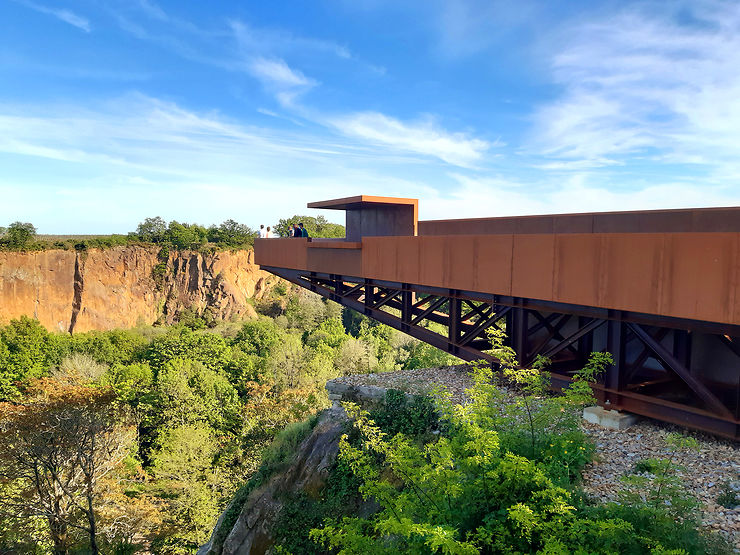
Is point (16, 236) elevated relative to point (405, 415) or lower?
elevated

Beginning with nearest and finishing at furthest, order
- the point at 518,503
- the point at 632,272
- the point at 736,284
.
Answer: the point at 518,503 → the point at 736,284 → the point at 632,272

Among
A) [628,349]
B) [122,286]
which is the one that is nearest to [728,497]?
[628,349]

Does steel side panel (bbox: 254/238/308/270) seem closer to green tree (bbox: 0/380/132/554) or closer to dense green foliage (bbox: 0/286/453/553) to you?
dense green foliage (bbox: 0/286/453/553)

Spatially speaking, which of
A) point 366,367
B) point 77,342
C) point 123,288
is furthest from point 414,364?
point 123,288

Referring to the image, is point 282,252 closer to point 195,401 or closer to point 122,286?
point 195,401

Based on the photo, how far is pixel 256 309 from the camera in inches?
2376

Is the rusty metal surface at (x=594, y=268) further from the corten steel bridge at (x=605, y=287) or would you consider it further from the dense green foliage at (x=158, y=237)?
the dense green foliage at (x=158, y=237)

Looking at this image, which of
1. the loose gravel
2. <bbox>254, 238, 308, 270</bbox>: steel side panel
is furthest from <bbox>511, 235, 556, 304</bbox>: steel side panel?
<bbox>254, 238, 308, 270</bbox>: steel side panel

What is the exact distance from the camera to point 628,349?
397 inches

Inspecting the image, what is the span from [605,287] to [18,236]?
58.9 m

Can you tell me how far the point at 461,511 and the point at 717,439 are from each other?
4.80m

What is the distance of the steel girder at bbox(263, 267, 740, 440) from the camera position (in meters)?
7.03

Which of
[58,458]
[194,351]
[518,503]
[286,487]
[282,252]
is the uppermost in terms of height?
[282,252]

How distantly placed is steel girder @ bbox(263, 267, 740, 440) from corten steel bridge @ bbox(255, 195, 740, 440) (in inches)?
0.9
